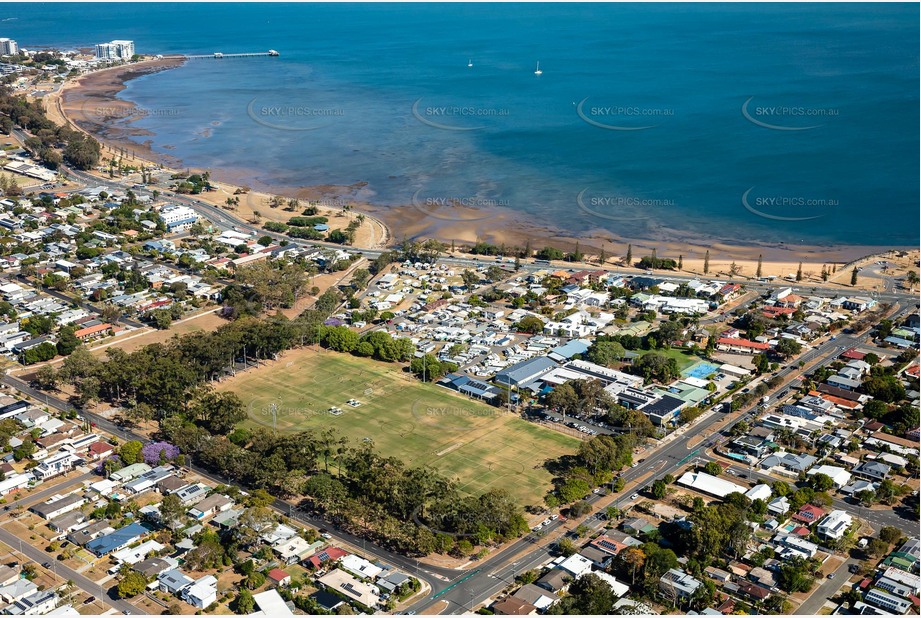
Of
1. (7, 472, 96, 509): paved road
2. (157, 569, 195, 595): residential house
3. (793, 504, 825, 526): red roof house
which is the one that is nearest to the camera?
(157, 569, 195, 595): residential house

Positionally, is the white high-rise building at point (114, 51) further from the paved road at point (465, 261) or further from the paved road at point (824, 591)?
the paved road at point (824, 591)

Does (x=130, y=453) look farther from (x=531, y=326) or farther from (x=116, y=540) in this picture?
(x=531, y=326)

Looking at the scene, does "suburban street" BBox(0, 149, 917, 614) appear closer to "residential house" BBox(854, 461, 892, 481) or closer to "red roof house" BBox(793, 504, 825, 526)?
"red roof house" BBox(793, 504, 825, 526)

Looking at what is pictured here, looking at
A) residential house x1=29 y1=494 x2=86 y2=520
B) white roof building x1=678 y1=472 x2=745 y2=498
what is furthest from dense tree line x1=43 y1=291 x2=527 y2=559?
white roof building x1=678 y1=472 x2=745 y2=498

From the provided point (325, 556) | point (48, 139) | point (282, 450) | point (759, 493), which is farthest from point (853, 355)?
point (48, 139)

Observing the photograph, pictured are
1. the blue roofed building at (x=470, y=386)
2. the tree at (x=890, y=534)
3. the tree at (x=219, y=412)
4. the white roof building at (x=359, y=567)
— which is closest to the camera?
the white roof building at (x=359, y=567)

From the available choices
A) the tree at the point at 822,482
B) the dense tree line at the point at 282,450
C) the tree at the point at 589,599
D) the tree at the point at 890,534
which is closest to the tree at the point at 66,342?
the dense tree line at the point at 282,450

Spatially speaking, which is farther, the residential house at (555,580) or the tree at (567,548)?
the tree at (567,548)
